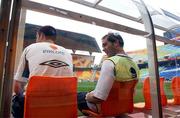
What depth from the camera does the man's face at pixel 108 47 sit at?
7.08 feet

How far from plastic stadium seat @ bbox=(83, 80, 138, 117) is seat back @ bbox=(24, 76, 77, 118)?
1.23 feet

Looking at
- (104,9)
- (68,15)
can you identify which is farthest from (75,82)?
(104,9)

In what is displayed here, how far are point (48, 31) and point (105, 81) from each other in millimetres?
649

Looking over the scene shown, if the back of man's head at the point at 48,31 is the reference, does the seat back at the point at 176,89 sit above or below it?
below

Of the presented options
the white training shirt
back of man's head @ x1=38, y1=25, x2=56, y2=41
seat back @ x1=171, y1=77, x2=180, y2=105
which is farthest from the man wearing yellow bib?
seat back @ x1=171, y1=77, x2=180, y2=105

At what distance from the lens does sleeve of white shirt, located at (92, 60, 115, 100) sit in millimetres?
1753

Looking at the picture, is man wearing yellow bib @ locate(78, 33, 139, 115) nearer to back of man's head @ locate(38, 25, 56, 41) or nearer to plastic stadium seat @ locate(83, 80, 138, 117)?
plastic stadium seat @ locate(83, 80, 138, 117)

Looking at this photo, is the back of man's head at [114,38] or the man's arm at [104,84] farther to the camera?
the back of man's head at [114,38]

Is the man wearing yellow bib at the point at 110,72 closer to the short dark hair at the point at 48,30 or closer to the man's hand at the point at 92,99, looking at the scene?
the man's hand at the point at 92,99

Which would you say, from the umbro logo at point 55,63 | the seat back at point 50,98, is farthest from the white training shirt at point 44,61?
the seat back at point 50,98

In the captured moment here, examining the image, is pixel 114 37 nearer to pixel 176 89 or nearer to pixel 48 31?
pixel 48 31

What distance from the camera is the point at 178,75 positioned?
9.16 ft

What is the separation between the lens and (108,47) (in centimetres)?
217

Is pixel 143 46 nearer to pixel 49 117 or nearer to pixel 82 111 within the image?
pixel 82 111
